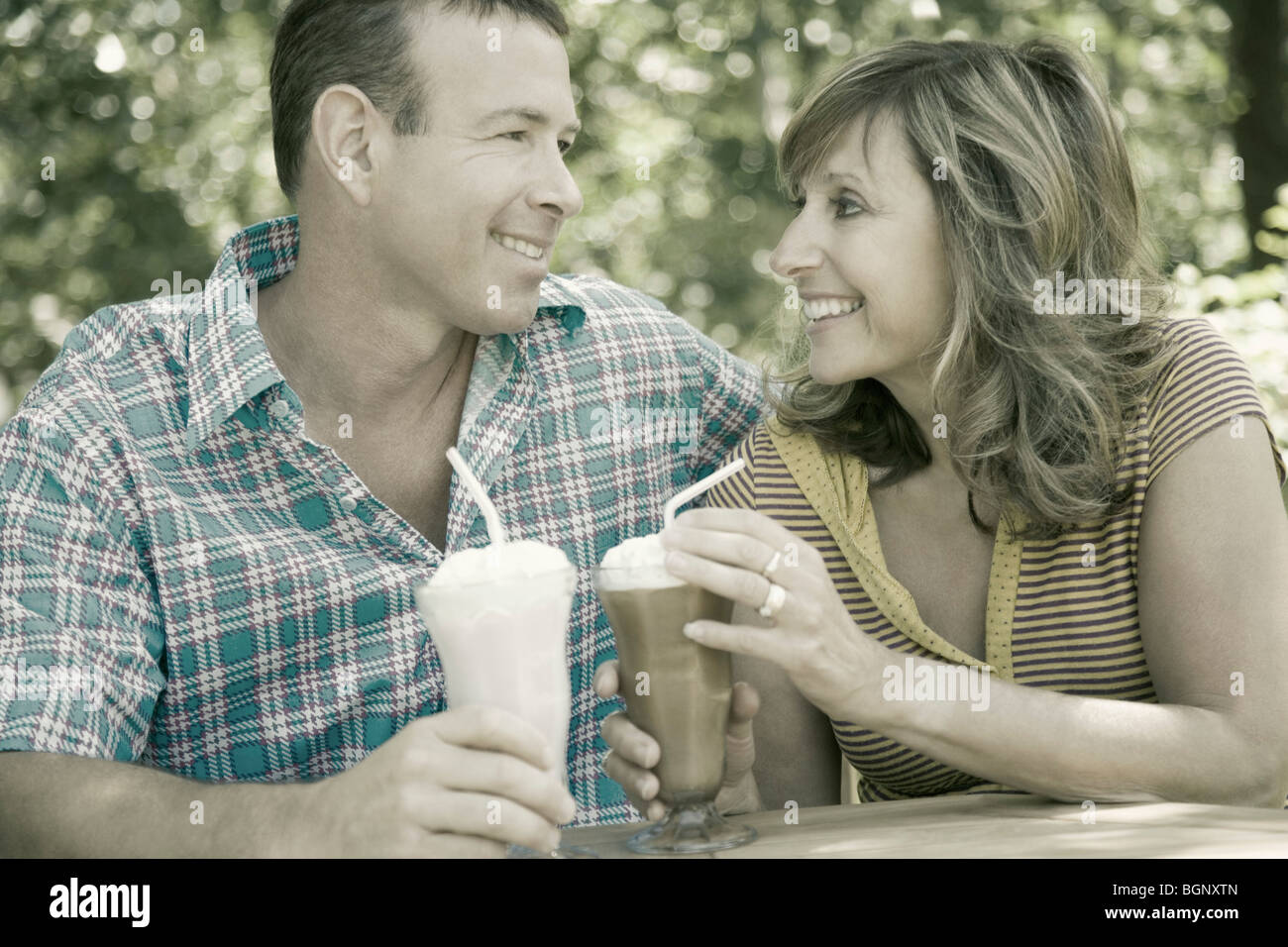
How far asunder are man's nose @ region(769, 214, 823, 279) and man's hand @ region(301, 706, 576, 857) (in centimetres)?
129

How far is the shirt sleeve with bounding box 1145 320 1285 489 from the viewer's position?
7.51ft

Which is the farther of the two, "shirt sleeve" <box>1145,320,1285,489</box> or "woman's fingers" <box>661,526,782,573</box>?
"shirt sleeve" <box>1145,320,1285,489</box>

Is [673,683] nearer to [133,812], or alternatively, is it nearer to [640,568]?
[640,568]

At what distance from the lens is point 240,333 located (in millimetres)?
2592

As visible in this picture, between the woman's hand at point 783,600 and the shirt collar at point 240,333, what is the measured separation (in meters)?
1.04

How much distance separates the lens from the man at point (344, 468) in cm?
184

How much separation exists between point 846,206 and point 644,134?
8.43 metres

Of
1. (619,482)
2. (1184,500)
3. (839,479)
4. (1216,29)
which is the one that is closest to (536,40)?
Result: (619,482)

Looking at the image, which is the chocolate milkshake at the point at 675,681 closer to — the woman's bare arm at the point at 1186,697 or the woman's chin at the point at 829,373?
the woman's bare arm at the point at 1186,697

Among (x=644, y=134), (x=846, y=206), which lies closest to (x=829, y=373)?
(x=846, y=206)

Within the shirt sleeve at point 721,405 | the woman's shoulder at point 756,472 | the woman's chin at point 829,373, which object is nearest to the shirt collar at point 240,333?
the shirt sleeve at point 721,405

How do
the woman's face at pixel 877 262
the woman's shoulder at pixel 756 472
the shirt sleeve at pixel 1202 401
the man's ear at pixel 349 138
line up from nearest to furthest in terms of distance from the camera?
the shirt sleeve at pixel 1202 401
the woman's face at pixel 877 262
the woman's shoulder at pixel 756 472
the man's ear at pixel 349 138

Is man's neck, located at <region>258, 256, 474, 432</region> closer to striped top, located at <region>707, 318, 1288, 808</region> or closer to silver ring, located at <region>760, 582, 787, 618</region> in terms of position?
striped top, located at <region>707, 318, 1288, 808</region>

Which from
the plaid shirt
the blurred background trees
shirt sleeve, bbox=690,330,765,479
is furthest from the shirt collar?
the blurred background trees
